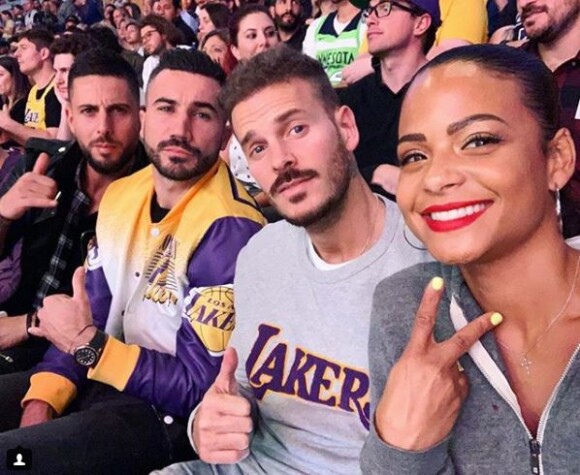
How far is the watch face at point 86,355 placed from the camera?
60.4 inches

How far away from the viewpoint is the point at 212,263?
1.56m

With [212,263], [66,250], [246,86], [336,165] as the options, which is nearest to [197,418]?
[212,263]

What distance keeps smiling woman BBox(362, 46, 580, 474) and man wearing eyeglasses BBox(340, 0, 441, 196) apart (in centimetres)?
154

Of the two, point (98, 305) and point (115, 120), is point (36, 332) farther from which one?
point (115, 120)

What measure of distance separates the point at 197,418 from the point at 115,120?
113 centimetres

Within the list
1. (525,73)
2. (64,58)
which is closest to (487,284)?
(525,73)

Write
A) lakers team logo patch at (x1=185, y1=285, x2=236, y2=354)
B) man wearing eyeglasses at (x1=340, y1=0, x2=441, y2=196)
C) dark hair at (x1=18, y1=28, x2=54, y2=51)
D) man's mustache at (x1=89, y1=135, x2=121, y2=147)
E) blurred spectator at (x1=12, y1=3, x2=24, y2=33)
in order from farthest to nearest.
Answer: blurred spectator at (x1=12, y1=3, x2=24, y2=33) → dark hair at (x1=18, y1=28, x2=54, y2=51) → man wearing eyeglasses at (x1=340, y1=0, x2=441, y2=196) → man's mustache at (x1=89, y1=135, x2=121, y2=147) → lakers team logo patch at (x1=185, y1=285, x2=236, y2=354)

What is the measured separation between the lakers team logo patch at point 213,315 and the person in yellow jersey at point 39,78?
2.88 m

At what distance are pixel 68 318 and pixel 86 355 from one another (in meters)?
0.09

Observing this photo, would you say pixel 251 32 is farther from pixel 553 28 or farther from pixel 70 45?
pixel 553 28

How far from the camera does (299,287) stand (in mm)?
1318

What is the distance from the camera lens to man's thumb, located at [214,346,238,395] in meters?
1.24

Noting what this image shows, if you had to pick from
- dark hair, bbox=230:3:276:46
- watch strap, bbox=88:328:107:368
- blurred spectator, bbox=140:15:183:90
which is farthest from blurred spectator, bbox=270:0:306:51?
watch strap, bbox=88:328:107:368

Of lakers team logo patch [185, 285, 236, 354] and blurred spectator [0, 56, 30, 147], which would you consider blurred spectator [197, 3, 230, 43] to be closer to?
blurred spectator [0, 56, 30, 147]
